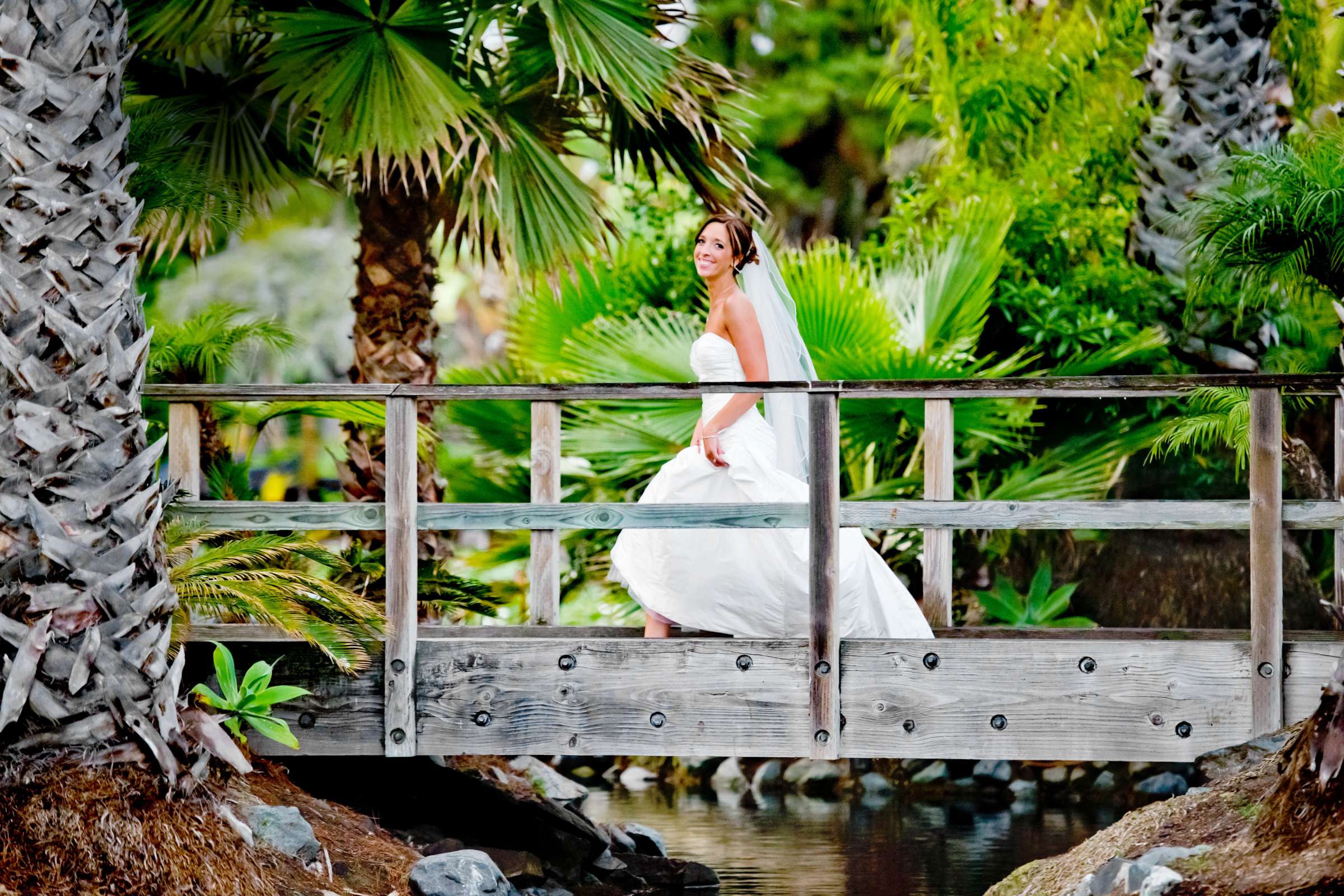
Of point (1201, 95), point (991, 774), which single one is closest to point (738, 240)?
point (1201, 95)

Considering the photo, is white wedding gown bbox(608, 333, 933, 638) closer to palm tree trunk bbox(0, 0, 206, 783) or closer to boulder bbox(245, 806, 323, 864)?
boulder bbox(245, 806, 323, 864)

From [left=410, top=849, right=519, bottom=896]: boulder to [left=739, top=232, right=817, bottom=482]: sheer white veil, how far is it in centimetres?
206

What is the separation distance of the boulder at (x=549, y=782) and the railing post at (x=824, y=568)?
9.80 ft

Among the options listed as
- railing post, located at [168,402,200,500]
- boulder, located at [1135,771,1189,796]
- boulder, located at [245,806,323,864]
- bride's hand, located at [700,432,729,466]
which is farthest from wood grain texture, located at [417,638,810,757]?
boulder, located at [1135,771,1189,796]

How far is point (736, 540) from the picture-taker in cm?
569

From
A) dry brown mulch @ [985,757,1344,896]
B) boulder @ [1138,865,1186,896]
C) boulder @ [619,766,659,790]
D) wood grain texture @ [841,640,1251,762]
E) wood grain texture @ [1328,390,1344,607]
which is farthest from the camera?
boulder @ [619,766,659,790]

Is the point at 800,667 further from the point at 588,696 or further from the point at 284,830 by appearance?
the point at 284,830

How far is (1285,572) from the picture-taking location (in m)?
9.12

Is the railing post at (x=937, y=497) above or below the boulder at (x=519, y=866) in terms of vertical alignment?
above

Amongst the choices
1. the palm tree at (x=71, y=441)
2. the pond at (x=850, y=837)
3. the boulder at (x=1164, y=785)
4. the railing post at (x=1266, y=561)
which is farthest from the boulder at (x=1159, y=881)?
the boulder at (x=1164, y=785)

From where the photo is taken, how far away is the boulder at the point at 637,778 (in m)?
9.74

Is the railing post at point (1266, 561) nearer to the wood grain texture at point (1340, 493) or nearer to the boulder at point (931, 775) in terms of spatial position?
the wood grain texture at point (1340, 493)

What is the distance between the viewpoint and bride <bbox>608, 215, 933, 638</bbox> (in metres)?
5.70

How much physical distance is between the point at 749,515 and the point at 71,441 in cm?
240
